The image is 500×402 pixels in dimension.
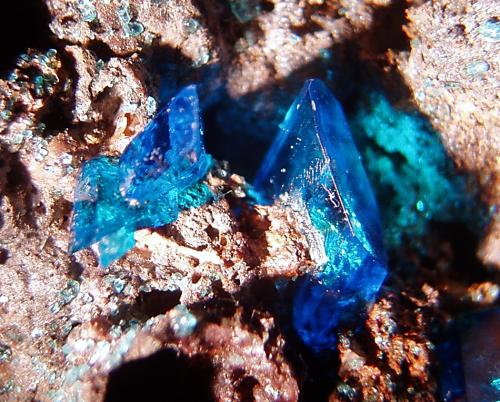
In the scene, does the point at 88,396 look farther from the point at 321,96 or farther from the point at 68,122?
the point at 321,96

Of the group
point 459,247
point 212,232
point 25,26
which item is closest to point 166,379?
point 212,232

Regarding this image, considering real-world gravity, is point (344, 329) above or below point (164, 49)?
below

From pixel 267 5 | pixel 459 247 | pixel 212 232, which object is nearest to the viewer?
pixel 212 232

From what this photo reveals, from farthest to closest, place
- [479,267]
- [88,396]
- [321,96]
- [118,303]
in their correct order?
[479,267] → [118,303] → [321,96] → [88,396]

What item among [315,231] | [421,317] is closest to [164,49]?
[315,231]

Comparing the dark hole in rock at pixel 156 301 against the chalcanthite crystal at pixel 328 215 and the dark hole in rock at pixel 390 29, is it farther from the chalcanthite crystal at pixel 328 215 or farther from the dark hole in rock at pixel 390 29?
the dark hole in rock at pixel 390 29

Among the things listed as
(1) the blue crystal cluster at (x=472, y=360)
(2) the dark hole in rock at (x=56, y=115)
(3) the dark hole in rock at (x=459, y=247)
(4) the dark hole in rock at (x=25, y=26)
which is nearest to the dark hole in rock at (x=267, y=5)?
(4) the dark hole in rock at (x=25, y=26)

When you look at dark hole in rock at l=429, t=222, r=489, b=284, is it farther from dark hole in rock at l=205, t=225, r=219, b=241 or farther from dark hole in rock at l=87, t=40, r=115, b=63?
dark hole in rock at l=87, t=40, r=115, b=63

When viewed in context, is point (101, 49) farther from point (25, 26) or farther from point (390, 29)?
point (390, 29)
